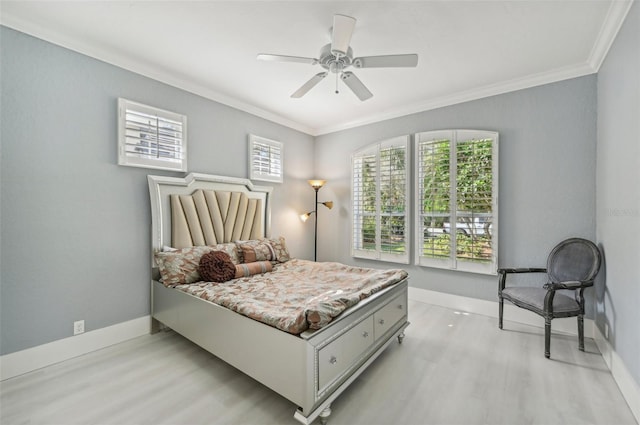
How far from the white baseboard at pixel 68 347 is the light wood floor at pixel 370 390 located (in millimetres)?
65

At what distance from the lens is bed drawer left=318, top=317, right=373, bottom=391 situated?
1708 millimetres

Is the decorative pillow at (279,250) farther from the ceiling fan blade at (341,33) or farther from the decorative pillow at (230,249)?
the ceiling fan blade at (341,33)

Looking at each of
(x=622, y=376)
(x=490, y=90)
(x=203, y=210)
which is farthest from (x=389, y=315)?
(x=490, y=90)

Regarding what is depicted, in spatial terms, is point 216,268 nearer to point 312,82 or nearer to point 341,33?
point 312,82

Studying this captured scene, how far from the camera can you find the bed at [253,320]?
65.5 inches

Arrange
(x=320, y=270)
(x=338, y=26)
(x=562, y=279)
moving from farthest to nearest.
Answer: (x=320, y=270)
(x=562, y=279)
(x=338, y=26)

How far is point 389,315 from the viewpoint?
98.3 inches

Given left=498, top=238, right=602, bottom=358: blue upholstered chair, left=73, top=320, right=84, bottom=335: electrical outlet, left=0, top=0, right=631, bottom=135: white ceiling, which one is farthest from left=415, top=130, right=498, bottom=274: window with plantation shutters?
left=73, top=320, right=84, bottom=335: electrical outlet

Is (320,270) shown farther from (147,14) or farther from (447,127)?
(147,14)

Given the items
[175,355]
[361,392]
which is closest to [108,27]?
[175,355]

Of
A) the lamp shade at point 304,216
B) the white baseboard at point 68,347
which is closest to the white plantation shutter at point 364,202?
the lamp shade at point 304,216

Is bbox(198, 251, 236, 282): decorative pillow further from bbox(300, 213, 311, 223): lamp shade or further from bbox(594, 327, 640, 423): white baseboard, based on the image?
bbox(594, 327, 640, 423): white baseboard

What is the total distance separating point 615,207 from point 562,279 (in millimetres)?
875

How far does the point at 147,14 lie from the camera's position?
2.14 metres
